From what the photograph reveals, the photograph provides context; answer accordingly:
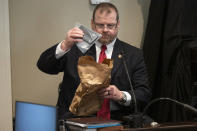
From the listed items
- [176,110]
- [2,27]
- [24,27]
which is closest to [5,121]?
[2,27]

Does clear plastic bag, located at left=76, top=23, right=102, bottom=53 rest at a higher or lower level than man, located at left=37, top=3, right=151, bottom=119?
higher

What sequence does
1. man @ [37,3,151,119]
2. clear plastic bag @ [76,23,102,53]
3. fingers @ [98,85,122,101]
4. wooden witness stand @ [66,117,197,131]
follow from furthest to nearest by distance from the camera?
man @ [37,3,151,119] → clear plastic bag @ [76,23,102,53] → fingers @ [98,85,122,101] → wooden witness stand @ [66,117,197,131]

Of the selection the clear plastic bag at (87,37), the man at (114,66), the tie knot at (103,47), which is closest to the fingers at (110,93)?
the man at (114,66)

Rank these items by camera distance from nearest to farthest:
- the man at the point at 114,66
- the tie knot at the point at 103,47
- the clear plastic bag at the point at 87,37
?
the clear plastic bag at the point at 87,37 → the man at the point at 114,66 → the tie knot at the point at 103,47

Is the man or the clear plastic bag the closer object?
the clear plastic bag

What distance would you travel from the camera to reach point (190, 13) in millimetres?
2494

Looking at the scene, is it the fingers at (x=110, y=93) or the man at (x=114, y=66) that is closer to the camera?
the fingers at (x=110, y=93)

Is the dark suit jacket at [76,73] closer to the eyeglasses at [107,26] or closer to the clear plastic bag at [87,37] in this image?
the eyeglasses at [107,26]

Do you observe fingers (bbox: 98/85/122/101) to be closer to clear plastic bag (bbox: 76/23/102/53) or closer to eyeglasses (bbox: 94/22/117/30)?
clear plastic bag (bbox: 76/23/102/53)

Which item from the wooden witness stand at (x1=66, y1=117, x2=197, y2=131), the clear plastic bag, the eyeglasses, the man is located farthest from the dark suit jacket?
the wooden witness stand at (x1=66, y1=117, x2=197, y2=131)

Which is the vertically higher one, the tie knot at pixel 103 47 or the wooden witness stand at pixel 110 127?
the tie knot at pixel 103 47

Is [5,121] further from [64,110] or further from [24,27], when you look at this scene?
[24,27]

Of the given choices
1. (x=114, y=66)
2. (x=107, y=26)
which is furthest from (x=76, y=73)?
(x=107, y=26)

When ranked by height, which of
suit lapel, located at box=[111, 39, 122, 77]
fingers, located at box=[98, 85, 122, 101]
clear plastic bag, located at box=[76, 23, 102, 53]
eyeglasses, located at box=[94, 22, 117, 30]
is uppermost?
eyeglasses, located at box=[94, 22, 117, 30]
